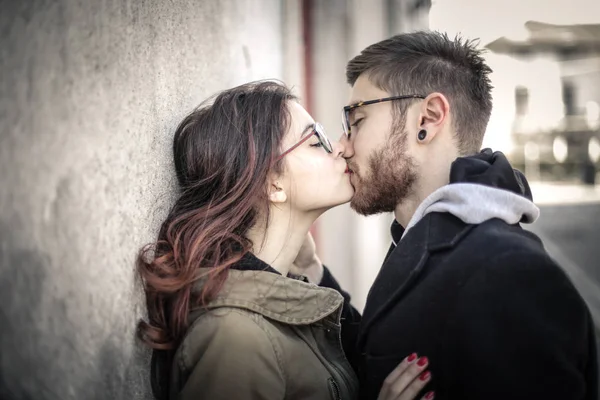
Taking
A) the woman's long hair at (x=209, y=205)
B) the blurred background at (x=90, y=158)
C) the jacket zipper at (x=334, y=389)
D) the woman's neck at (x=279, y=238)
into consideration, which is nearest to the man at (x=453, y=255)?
the jacket zipper at (x=334, y=389)

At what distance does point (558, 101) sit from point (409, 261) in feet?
14.3

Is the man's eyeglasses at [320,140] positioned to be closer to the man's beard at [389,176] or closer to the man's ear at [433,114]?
the man's beard at [389,176]

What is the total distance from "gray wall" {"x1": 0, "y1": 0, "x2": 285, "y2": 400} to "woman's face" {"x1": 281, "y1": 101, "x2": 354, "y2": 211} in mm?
514

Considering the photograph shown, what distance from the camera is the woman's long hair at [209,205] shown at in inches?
74.6

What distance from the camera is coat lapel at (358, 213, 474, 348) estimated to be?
205 cm

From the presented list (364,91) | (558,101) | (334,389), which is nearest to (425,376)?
(334,389)

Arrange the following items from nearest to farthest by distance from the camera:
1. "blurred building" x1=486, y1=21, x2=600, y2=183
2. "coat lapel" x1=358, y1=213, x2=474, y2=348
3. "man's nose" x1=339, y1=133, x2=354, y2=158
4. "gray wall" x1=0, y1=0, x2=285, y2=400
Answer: "gray wall" x1=0, y1=0, x2=285, y2=400 < "coat lapel" x1=358, y1=213, x2=474, y2=348 < "man's nose" x1=339, y1=133, x2=354, y2=158 < "blurred building" x1=486, y1=21, x2=600, y2=183

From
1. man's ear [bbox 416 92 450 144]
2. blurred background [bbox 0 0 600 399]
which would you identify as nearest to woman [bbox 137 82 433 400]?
blurred background [bbox 0 0 600 399]

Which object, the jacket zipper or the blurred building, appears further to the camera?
the blurred building

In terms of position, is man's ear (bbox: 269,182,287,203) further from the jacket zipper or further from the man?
the jacket zipper

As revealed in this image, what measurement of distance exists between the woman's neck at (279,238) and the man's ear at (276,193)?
0.06 meters

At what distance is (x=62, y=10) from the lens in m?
1.37

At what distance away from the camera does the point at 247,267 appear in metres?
2.06

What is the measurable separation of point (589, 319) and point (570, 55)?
14.1 feet
